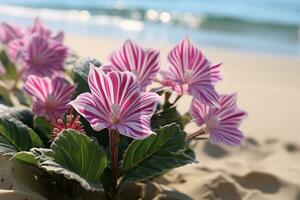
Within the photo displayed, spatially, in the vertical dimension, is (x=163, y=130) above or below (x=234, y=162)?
A: above

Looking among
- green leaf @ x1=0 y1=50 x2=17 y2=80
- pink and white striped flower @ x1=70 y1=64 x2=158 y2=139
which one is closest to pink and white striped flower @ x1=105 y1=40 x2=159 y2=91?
pink and white striped flower @ x1=70 y1=64 x2=158 y2=139

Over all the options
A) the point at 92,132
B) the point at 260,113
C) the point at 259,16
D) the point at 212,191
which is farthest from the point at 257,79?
the point at 259,16

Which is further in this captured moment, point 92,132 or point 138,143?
point 92,132

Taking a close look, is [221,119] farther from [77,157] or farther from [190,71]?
[77,157]

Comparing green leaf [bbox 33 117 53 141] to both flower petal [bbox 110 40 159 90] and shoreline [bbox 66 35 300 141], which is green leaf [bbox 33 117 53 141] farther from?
shoreline [bbox 66 35 300 141]

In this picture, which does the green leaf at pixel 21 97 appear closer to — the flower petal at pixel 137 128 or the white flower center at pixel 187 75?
the white flower center at pixel 187 75

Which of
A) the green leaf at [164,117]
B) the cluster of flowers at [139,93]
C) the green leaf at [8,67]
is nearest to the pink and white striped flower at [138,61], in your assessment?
the cluster of flowers at [139,93]

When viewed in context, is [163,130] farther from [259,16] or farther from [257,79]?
[259,16]
